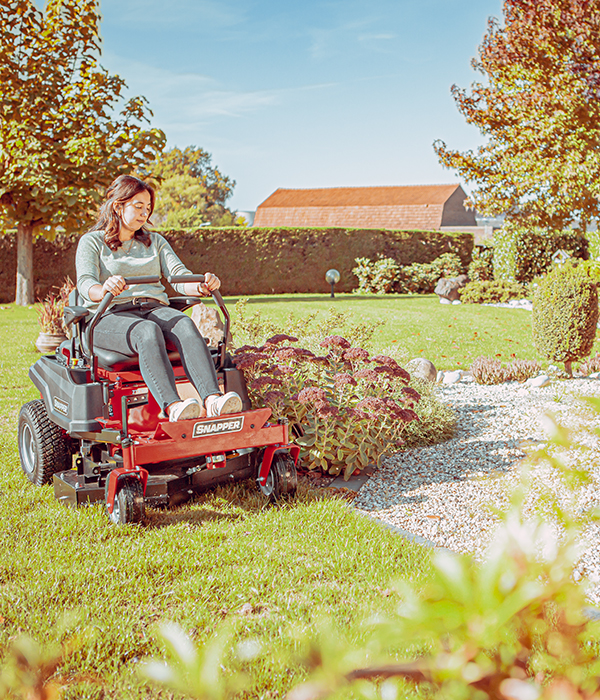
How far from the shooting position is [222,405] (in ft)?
9.81

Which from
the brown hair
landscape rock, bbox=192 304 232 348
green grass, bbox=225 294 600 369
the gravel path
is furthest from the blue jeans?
green grass, bbox=225 294 600 369

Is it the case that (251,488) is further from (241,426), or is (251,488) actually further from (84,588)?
(84,588)

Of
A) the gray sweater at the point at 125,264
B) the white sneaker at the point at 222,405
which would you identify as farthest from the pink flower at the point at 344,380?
the gray sweater at the point at 125,264

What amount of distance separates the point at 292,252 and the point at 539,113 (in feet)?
25.2

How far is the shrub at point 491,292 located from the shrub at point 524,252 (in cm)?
140

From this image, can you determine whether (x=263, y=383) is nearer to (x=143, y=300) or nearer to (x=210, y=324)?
(x=143, y=300)

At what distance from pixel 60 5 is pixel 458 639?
1505 cm

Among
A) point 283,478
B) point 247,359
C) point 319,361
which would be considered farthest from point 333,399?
point 283,478

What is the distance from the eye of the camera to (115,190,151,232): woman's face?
3553 millimetres

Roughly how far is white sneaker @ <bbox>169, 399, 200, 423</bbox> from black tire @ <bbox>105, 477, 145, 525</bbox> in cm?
32

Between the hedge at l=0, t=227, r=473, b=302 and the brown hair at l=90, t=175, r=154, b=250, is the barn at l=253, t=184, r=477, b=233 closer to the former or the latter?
the hedge at l=0, t=227, r=473, b=302

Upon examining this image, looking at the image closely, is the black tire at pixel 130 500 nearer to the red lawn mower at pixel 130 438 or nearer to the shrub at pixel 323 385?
the red lawn mower at pixel 130 438

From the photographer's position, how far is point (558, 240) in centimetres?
1689

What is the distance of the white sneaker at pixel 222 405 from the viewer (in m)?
2.99
